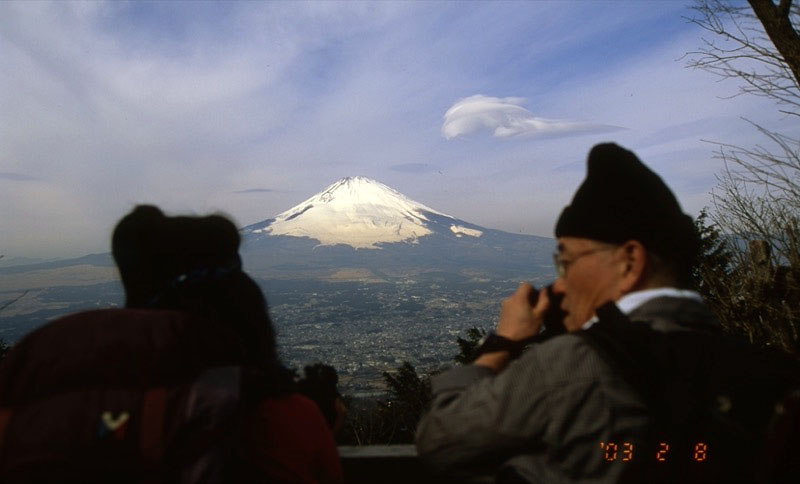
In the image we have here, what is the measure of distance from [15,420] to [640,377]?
62.1 inches

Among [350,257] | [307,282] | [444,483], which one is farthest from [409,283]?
[444,483]

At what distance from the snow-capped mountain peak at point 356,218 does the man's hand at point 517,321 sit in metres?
161

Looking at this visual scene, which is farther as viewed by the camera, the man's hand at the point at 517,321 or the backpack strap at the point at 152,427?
the man's hand at the point at 517,321

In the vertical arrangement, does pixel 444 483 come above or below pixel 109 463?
below

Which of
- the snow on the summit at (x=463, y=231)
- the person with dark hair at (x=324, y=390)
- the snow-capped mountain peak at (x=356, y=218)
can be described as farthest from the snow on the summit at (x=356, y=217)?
the person with dark hair at (x=324, y=390)

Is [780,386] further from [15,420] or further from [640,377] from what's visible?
[15,420]

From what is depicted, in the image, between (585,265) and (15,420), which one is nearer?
(15,420)

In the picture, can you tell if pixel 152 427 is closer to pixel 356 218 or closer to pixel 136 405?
→ pixel 136 405

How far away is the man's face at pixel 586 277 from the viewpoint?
1.66 meters

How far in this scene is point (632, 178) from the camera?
161 cm

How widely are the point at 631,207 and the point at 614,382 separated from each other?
0.57 meters

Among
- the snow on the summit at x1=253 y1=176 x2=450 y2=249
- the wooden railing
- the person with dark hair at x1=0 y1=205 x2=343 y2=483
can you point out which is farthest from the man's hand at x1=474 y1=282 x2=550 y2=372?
the snow on the summit at x1=253 y1=176 x2=450 y2=249
